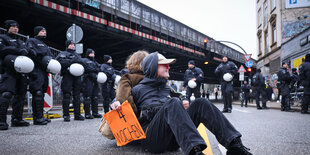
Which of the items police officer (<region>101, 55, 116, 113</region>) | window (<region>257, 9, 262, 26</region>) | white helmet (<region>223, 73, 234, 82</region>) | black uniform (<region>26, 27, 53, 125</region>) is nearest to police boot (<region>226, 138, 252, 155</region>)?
black uniform (<region>26, 27, 53, 125</region>)

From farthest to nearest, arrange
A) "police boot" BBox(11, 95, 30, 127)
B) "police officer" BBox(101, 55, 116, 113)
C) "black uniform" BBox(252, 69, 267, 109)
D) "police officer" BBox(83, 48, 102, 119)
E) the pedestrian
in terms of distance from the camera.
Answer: "black uniform" BBox(252, 69, 267, 109) < "police officer" BBox(101, 55, 116, 113) < "police officer" BBox(83, 48, 102, 119) < the pedestrian < "police boot" BBox(11, 95, 30, 127)

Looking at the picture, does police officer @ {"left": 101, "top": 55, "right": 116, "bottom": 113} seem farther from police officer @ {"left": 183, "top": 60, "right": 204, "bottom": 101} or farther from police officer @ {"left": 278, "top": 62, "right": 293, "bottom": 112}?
police officer @ {"left": 278, "top": 62, "right": 293, "bottom": 112}

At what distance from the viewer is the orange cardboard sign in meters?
2.04

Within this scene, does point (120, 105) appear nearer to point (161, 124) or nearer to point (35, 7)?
point (161, 124)

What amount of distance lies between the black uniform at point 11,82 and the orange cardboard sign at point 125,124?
258cm

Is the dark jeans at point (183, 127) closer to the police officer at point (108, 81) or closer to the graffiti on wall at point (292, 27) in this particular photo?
the police officer at point (108, 81)

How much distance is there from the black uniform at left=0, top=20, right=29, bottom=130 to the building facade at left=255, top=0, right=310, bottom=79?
58.5 ft

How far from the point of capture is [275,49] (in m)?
22.2

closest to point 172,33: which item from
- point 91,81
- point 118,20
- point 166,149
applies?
point 118,20

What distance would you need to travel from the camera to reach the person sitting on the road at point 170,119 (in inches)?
66.3

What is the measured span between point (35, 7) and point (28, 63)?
660 cm

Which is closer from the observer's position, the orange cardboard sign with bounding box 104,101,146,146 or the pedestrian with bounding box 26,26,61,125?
the orange cardboard sign with bounding box 104,101,146,146

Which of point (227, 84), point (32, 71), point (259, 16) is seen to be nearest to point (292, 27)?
point (259, 16)

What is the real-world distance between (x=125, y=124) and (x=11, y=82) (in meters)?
2.88
